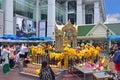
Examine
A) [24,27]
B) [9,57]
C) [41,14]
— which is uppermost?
[41,14]

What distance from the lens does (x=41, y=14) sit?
5034 centimetres

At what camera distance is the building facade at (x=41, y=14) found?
3712 cm

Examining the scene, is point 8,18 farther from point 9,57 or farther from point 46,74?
point 46,74

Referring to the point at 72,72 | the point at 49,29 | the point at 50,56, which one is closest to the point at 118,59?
the point at 72,72

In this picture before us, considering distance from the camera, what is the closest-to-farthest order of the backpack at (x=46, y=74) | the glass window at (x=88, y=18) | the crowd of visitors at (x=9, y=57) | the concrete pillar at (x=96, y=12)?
the backpack at (x=46, y=74) → the crowd of visitors at (x=9, y=57) → the concrete pillar at (x=96, y=12) → the glass window at (x=88, y=18)

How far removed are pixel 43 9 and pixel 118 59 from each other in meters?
40.7

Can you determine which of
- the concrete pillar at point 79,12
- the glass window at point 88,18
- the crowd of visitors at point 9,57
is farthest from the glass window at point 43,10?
the crowd of visitors at point 9,57

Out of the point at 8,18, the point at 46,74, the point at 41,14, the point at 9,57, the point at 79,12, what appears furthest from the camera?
the point at 79,12

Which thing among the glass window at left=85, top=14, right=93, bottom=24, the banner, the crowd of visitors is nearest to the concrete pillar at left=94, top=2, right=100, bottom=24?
the glass window at left=85, top=14, right=93, bottom=24

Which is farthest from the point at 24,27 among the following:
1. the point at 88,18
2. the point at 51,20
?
the point at 88,18

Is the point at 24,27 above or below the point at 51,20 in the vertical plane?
below

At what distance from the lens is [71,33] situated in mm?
18672

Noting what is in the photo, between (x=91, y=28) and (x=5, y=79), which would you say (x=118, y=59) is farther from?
(x=91, y=28)

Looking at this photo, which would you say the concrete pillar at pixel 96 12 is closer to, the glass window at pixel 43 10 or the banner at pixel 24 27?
the glass window at pixel 43 10
